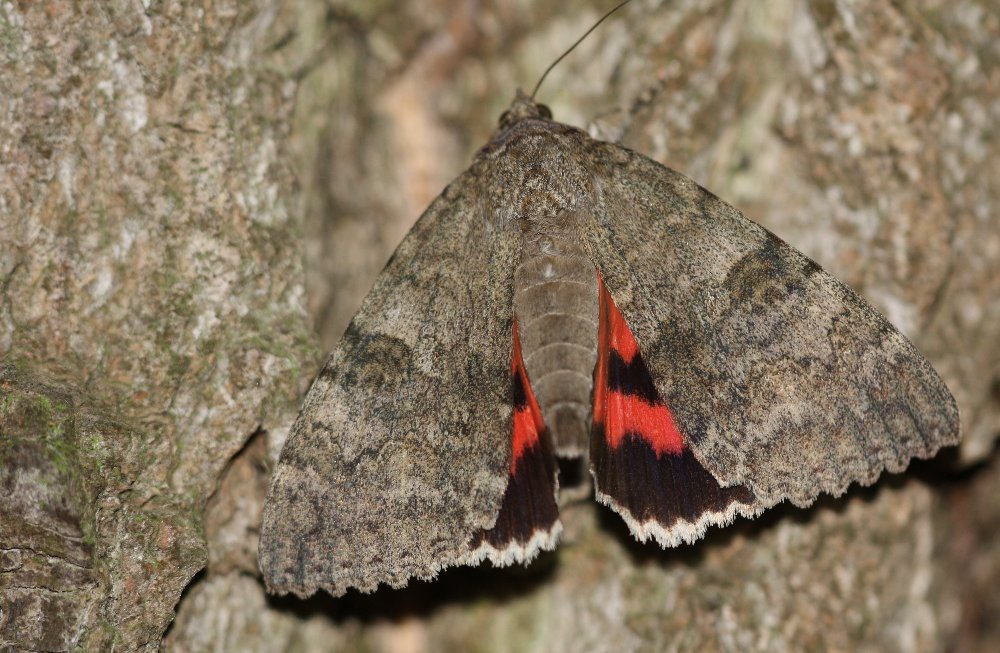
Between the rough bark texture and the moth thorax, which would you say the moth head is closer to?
the rough bark texture

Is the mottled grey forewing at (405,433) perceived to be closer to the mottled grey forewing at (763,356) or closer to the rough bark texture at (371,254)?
the rough bark texture at (371,254)

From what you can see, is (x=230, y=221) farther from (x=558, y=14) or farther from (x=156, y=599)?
(x=558, y=14)

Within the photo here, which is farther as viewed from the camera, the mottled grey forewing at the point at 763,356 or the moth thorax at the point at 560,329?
the moth thorax at the point at 560,329

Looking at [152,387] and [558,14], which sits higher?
[558,14]

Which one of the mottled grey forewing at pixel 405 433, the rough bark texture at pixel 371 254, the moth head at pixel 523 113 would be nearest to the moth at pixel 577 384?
the mottled grey forewing at pixel 405 433

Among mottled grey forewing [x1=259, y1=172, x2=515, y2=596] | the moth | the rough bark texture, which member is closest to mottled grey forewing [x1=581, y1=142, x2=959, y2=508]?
the moth

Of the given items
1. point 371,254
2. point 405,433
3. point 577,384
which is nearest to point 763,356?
point 577,384

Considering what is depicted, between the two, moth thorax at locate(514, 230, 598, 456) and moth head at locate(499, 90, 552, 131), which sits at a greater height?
moth head at locate(499, 90, 552, 131)

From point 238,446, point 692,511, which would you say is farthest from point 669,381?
point 238,446
